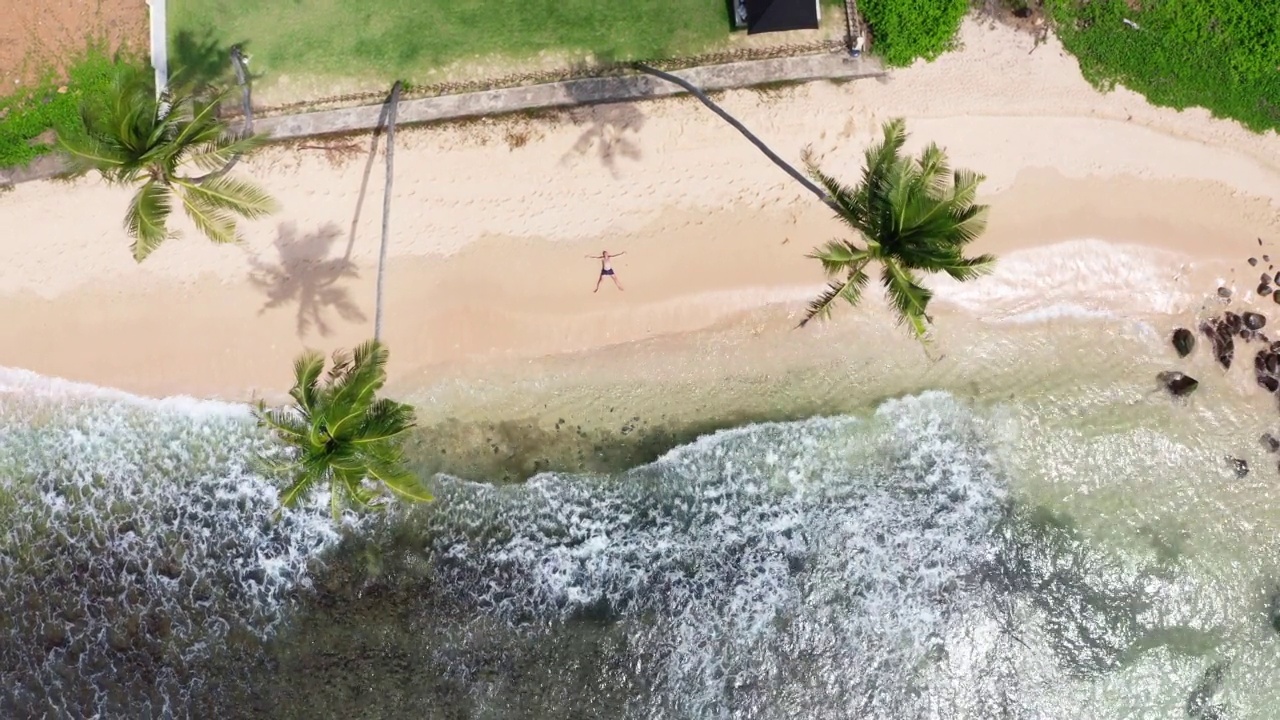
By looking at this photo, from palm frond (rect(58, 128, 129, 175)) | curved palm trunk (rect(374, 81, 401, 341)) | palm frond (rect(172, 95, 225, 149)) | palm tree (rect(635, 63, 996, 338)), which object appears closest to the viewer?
palm tree (rect(635, 63, 996, 338))

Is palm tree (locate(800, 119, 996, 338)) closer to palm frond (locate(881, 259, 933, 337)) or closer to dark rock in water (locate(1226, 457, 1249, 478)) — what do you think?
palm frond (locate(881, 259, 933, 337))

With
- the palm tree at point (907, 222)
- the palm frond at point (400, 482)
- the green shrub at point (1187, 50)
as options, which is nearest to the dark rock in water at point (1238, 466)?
the green shrub at point (1187, 50)

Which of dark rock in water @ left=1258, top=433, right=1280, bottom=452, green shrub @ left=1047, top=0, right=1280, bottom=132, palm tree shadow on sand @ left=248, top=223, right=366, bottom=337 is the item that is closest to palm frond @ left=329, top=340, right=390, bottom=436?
palm tree shadow on sand @ left=248, top=223, right=366, bottom=337

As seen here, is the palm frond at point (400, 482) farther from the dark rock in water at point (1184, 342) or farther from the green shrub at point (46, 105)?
the dark rock in water at point (1184, 342)

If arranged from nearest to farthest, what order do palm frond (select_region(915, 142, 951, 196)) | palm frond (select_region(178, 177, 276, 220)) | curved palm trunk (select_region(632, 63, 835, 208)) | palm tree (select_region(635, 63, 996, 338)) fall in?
1. palm tree (select_region(635, 63, 996, 338))
2. palm frond (select_region(915, 142, 951, 196))
3. palm frond (select_region(178, 177, 276, 220))
4. curved palm trunk (select_region(632, 63, 835, 208))

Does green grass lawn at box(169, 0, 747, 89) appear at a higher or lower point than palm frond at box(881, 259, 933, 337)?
higher

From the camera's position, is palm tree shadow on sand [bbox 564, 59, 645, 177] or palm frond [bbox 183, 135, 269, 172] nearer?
palm frond [bbox 183, 135, 269, 172]
